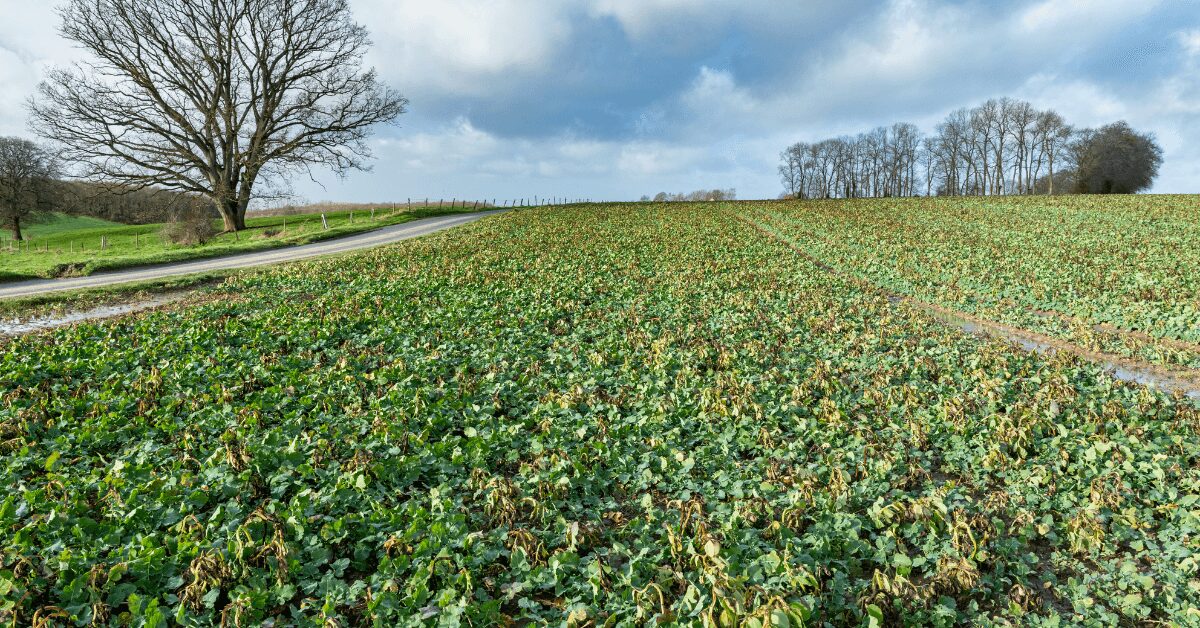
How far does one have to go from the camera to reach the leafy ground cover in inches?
503

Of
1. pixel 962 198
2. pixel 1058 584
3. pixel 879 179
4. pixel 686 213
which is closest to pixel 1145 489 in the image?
pixel 1058 584

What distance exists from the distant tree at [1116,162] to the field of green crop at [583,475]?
68.5 meters

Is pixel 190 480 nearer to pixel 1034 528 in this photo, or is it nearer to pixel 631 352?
pixel 631 352

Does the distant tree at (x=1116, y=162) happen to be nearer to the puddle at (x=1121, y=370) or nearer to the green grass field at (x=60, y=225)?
the puddle at (x=1121, y=370)

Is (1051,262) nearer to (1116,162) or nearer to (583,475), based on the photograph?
(583,475)

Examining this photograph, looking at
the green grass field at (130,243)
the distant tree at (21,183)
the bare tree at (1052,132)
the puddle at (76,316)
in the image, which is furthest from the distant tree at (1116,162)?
the distant tree at (21,183)

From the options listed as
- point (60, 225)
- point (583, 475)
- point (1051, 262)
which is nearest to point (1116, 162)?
point (1051, 262)

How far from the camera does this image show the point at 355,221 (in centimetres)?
4303

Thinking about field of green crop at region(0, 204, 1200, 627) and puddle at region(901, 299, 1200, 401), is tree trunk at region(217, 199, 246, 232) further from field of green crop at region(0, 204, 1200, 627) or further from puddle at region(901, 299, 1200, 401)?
puddle at region(901, 299, 1200, 401)

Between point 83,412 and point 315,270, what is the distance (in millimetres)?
13231

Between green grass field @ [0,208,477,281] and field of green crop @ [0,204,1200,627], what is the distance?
1470 cm

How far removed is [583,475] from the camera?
19.4 ft

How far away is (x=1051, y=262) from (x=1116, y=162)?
61.0m

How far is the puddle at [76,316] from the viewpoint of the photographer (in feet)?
42.7
